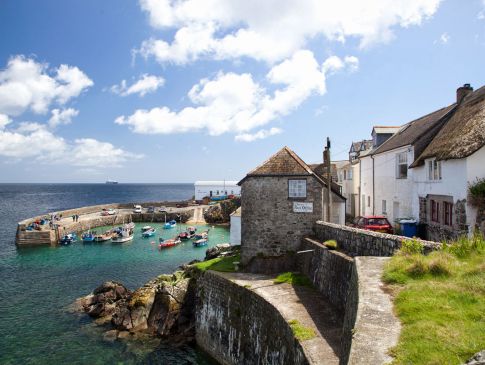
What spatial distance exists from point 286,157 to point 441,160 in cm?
869

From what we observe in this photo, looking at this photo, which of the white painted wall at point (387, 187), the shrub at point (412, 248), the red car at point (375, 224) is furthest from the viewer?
the white painted wall at point (387, 187)

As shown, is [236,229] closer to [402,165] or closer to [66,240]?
[402,165]

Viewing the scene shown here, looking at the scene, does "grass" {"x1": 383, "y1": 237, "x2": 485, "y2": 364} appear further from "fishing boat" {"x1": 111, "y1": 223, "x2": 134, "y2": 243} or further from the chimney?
"fishing boat" {"x1": 111, "y1": 223, "x2": 134, "y2": 243}

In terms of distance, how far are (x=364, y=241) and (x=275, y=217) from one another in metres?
7.46

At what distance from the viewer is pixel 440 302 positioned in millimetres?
7863

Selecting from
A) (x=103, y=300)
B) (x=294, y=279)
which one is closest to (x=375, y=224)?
(x=294, y=279)

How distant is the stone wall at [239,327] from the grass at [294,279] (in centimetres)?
244

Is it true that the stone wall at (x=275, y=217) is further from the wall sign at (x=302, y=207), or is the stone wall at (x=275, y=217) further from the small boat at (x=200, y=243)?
the small boat at (x=200, y=243)

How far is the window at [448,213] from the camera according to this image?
63.4 feet

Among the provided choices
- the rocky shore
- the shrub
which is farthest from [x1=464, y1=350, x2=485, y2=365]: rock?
the rocky shore

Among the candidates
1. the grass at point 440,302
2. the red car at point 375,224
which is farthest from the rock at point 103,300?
the grass at point 440,302

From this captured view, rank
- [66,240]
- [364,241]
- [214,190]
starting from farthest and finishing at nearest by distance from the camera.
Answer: [214,190]
[66,240]
[364,241]

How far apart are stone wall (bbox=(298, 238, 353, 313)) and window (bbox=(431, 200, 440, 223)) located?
25.9ft

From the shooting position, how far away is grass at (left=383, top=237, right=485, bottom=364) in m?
5.96
